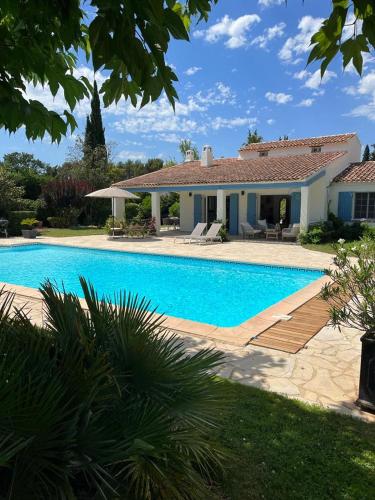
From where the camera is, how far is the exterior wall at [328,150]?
25266 mm

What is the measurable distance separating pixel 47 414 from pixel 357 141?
29555 millimetres

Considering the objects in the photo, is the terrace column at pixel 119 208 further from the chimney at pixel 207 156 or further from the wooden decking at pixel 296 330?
the wooden decking at pixel 296 330

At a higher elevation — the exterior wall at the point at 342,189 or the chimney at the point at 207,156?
the chimney at the point at 207,156

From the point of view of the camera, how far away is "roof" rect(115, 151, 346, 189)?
68.8 feet

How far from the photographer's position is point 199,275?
13500 millimetres

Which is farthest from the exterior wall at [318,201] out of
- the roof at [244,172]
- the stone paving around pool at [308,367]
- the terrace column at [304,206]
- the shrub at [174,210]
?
the stone paving around pool at [308,367]

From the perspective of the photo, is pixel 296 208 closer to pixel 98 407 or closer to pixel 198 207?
pixel 198 207

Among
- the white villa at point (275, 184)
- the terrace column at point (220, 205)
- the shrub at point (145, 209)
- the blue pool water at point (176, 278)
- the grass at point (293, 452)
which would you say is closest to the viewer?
the grass at point (293, 452)

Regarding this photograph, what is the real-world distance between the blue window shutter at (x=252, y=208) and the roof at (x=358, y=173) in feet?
16.3

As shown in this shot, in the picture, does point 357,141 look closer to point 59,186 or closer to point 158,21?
point 59,186

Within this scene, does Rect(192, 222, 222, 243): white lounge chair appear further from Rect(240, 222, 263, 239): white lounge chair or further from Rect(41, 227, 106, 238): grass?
Rect(41, 227, 106, 238): grass

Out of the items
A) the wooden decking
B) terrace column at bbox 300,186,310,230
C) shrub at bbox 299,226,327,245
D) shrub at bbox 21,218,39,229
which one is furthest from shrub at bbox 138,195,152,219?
the wooden decking

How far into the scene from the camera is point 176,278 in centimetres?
1333

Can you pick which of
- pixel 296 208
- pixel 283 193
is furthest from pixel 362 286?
pixel 283 193
